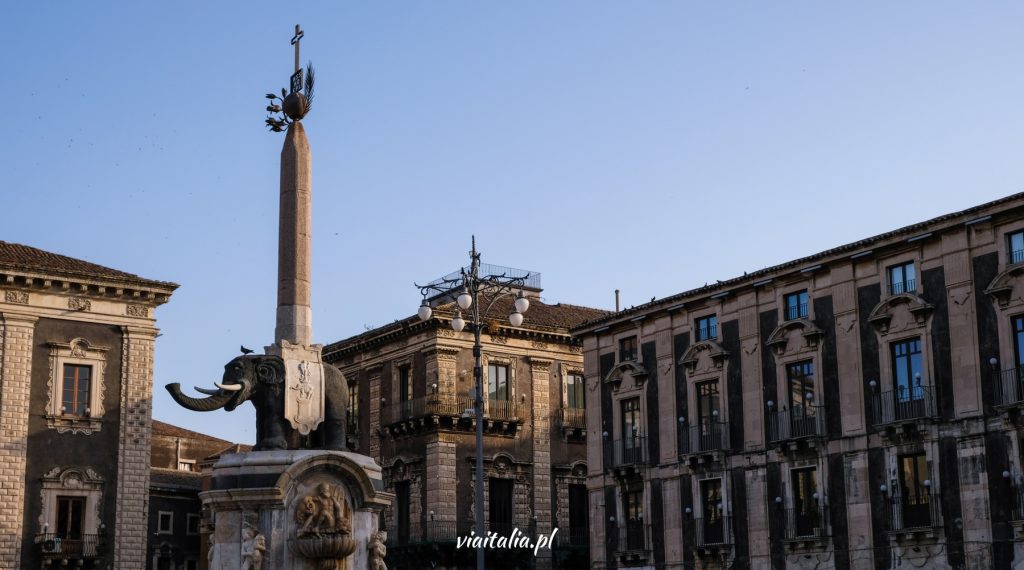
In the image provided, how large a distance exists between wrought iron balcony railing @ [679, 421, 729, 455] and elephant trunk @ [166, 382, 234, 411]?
26.4m

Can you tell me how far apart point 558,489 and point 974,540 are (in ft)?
75.5

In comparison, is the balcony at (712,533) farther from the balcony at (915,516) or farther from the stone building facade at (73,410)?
the stone building facade at (73,410)

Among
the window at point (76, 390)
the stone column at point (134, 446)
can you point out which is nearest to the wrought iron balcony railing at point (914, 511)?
the stone column at point (134, 446)

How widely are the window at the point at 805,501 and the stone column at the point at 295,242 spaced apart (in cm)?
2313

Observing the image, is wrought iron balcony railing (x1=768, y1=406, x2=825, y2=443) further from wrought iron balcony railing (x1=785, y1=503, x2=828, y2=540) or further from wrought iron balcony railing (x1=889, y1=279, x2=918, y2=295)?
wrought iron balcony railing (x1=889, y1=279, x2=918, y2=295)

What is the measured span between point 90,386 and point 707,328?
67.7 ft

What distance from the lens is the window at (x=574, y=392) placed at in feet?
197

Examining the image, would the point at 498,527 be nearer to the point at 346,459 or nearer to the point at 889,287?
the point at 889,287

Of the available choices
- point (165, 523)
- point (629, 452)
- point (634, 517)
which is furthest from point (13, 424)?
point (165, 523)

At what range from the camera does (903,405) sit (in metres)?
40.5

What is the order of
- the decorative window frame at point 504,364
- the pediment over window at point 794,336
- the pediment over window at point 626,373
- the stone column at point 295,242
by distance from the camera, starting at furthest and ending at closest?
the decorative window frame at point 504,364, the pediment over window at point 626,373, the pediment over window at point 794,336, the stone column at point 295,242

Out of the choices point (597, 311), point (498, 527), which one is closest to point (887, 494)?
point (498, 527)

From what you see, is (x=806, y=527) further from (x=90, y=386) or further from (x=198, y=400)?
(x=198, y=400)

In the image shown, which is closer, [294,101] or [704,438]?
[294,101]
